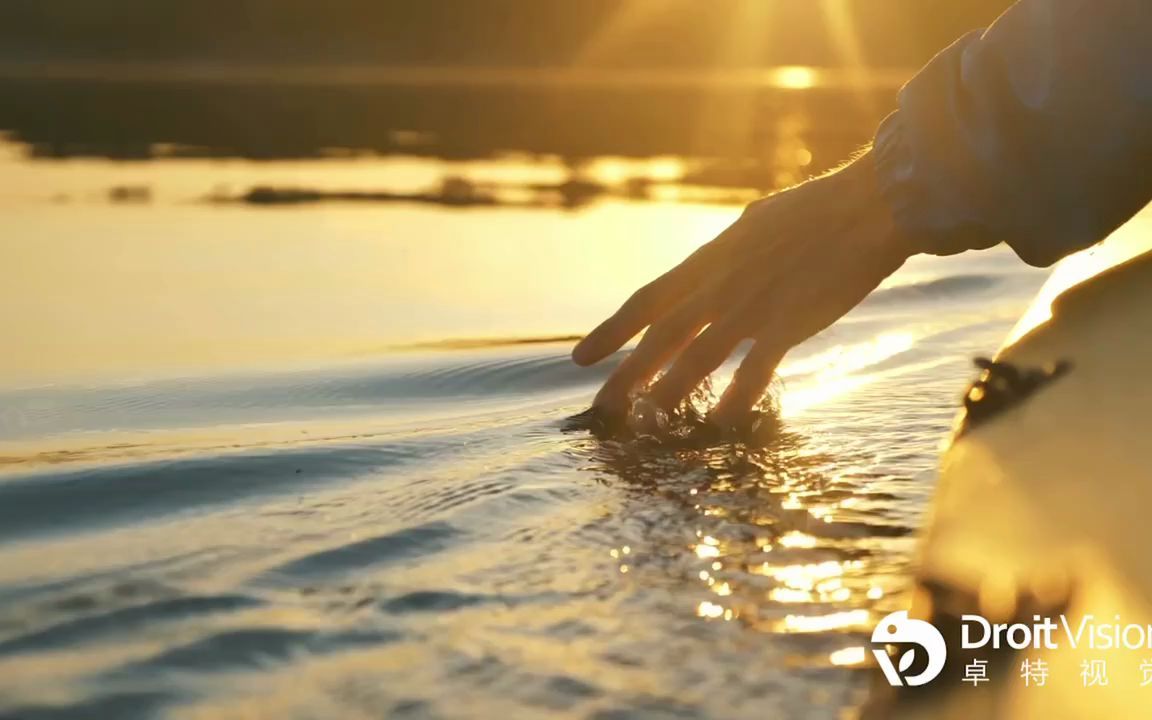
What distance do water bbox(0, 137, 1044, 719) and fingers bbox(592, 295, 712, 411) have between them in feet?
0.51

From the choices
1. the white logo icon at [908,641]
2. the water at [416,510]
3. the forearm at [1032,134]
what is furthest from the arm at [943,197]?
the white logo icon at [908,641]

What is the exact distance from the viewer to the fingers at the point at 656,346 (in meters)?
1.82

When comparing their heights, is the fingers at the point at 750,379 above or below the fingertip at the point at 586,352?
below

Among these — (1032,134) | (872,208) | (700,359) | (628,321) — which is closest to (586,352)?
(628,321)

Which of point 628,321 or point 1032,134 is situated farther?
point 628,321

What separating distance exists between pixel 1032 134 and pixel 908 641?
600 mm

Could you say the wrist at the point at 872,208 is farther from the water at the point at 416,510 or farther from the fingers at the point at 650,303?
the water at the point at 416,510

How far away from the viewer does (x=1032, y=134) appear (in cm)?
156

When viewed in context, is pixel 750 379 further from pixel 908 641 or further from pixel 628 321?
pixel 908 641

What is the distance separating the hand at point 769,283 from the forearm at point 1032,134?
73 millimetres

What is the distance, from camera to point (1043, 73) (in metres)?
1.54

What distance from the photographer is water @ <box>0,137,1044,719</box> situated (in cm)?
136

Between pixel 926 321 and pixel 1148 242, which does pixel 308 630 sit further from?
pixel 926 321

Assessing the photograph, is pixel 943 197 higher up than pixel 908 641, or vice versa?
pixel 943 197
